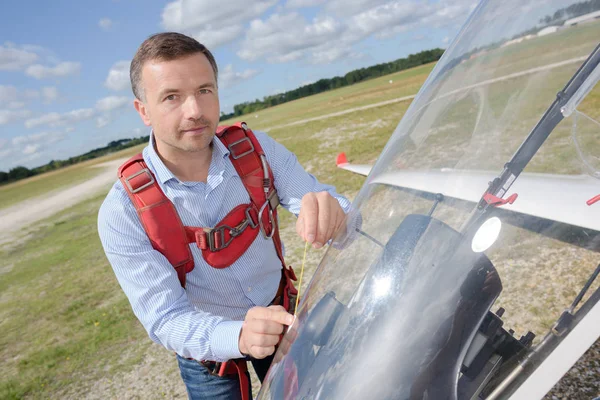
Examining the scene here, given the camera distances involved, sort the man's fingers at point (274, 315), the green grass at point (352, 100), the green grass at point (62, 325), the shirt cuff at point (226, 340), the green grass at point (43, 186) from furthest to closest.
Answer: the green grass at point (43, 186) → the green grass at point (352, 100) → the green grass at point (62, 325) → the shirt cuff at point (226, 340) → the man's fingers at point (274, 315)

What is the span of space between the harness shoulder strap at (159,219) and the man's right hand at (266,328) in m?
0.61

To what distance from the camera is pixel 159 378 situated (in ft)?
14.6

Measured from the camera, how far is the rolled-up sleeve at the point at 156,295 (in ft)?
5.10

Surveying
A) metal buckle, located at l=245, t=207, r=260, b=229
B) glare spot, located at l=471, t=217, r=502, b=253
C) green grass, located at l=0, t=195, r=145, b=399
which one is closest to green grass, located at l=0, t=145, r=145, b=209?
green grass, located at l=0, t=195, r=145, b=399

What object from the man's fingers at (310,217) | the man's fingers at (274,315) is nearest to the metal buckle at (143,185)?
the man's fingers at (310,217)

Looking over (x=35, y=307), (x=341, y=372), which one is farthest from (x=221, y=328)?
(x=35, y=307)

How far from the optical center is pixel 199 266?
1.96 meters

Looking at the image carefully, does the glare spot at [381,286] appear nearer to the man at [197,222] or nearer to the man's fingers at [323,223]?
the man at [197,222]

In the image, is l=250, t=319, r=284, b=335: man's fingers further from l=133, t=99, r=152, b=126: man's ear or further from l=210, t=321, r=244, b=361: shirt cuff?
l=133, t=99, r=152, b=126: man's ear

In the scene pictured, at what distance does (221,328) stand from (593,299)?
1.22 metres

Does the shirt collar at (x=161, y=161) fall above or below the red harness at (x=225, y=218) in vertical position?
above

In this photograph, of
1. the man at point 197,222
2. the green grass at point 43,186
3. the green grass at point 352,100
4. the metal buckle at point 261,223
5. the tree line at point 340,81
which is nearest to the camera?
the man at point 197,222

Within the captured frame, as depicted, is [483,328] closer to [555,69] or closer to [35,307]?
[555,69]

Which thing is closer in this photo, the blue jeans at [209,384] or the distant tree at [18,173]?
the blue jeans at [209,384]
